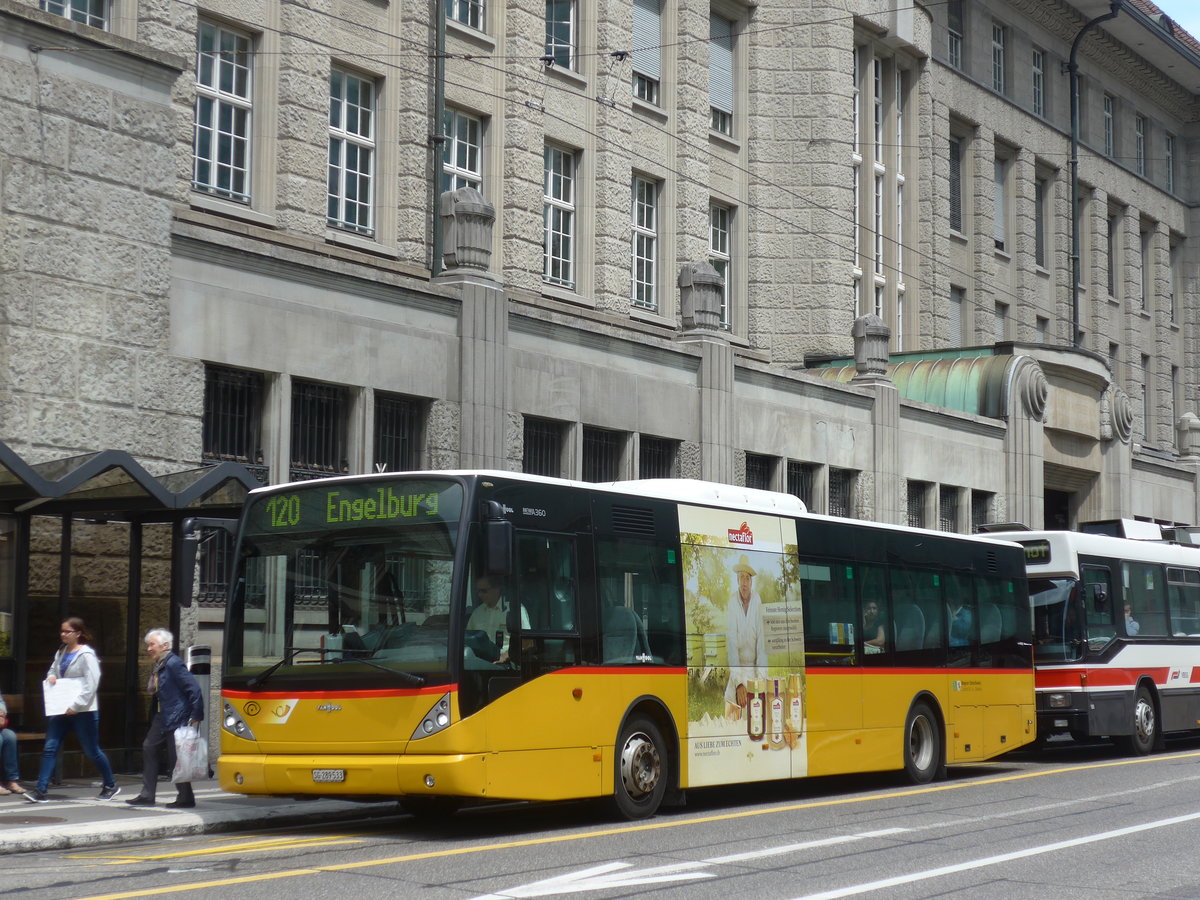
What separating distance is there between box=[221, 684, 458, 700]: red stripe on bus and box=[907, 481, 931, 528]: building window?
2129cm

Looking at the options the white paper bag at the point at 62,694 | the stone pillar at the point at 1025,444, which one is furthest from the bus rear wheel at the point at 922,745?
the stone pillar at the point at 1025,444

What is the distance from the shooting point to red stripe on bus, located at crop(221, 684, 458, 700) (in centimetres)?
1223

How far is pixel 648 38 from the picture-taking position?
31.2 metres

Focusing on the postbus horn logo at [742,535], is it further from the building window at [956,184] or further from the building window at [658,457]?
the building window at [956,184]

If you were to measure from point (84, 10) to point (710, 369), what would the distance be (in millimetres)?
10686

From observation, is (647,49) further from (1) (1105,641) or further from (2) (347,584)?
(2) (347,584)

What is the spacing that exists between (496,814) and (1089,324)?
38.0 meters

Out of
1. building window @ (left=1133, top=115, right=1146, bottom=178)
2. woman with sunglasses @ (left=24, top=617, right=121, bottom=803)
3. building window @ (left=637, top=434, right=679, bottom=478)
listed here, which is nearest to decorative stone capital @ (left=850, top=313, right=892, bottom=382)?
building window @ (left=637, top=434, right=679, bottom=478)

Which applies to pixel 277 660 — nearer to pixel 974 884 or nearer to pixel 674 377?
pixel 974 884

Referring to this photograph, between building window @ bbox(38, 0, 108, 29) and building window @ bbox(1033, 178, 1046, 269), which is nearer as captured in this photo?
building window @ bbox(38, 0, 108, 29)

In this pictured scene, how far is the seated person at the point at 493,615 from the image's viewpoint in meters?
12.5

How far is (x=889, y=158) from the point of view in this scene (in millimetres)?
39000

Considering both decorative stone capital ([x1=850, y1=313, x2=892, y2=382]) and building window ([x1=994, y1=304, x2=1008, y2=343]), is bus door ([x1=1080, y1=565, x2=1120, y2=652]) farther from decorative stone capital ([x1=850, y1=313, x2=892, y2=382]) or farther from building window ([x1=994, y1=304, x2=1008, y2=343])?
building window ([x1=994, y1=304, x2=1008, y2=343])

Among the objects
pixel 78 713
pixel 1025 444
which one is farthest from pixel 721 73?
pixel 78 713
